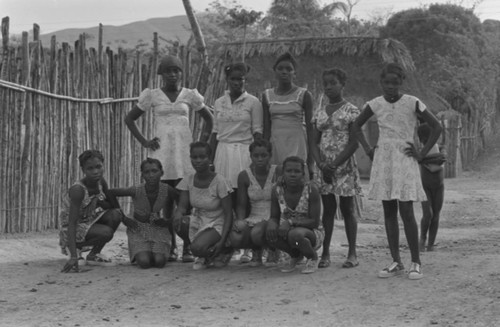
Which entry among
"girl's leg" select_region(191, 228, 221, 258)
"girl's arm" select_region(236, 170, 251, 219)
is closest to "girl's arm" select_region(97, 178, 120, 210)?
"girl's leg" select_region(191, 228, 221, 258)

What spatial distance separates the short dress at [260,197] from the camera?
6.04m

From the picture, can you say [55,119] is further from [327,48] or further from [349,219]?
[327,48]

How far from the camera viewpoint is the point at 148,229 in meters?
6.31

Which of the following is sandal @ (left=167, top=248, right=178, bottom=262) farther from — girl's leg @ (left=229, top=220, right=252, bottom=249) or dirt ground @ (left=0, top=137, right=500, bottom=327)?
girl's leg @ (left=229, top=220, right=252, bottom=249)

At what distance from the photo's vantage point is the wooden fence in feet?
24.8

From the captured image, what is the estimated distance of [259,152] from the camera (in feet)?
19.3

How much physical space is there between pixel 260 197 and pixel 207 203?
405mm

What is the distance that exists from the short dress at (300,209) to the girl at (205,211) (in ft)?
1.34

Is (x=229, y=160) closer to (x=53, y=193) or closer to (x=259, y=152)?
(x=259, y=152)

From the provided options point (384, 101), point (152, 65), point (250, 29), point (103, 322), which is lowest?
point (103, 322)

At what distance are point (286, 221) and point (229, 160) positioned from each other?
2.39 ft

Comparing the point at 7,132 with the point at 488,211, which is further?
the point at 488,211

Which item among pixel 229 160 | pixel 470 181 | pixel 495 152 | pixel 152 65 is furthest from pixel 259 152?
pixel 495 152

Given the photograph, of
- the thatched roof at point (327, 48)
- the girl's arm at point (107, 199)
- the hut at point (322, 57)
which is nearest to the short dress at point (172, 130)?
the girl's arm at point (107, 199)
